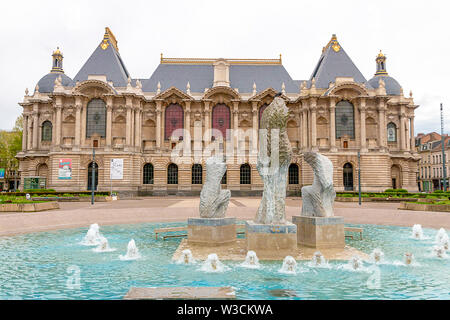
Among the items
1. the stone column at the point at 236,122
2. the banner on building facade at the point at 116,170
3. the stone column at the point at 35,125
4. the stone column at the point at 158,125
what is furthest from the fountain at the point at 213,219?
the stone column at the point at 35,125

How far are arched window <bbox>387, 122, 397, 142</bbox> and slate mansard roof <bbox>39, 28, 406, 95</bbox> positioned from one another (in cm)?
570

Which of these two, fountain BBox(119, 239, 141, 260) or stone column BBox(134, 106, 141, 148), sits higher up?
stone column BBox(134, 106, 141, 148)

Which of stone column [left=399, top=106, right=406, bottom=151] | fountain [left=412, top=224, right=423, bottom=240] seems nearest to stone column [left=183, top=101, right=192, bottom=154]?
stone column [left=399, top=106, right=406, bottom=151]

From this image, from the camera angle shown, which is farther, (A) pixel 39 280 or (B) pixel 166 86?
(B) pixel 166 86

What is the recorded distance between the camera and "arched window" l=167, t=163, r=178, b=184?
50594 mm

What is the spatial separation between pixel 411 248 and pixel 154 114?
149ft

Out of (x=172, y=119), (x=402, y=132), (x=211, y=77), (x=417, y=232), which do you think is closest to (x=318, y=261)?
(x=417, y=232)

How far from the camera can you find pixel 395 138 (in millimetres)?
54406

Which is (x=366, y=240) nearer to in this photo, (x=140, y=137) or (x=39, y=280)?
(x=39, y=280)

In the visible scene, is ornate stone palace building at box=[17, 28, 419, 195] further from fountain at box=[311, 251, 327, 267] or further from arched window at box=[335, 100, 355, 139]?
fountain at box=[311, 251, 327, 267]

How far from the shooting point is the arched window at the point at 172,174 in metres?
50.6

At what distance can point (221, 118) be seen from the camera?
51812 millimetres

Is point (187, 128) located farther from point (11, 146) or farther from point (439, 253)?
point (439, 253)
